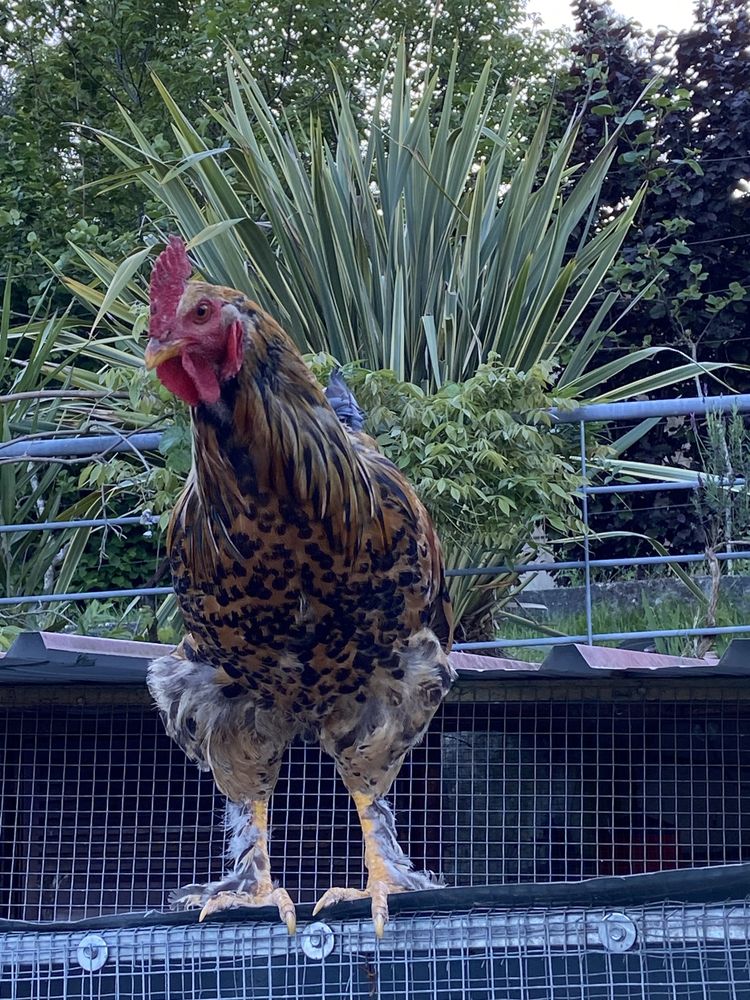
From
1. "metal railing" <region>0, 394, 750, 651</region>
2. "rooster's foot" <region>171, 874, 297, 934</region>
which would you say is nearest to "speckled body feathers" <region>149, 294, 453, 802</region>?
"rooster's foot" <region>171, 874, 297, 934</region>

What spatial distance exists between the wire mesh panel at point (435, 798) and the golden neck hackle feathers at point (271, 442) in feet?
4.97

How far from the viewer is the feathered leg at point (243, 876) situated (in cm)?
260

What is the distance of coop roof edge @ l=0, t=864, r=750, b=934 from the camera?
1607mm

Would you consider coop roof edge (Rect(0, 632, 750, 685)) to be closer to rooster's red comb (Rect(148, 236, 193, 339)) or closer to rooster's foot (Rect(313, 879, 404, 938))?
rooster's foot (Rect(313, 879, 404, 938))

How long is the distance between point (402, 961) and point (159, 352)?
118cm

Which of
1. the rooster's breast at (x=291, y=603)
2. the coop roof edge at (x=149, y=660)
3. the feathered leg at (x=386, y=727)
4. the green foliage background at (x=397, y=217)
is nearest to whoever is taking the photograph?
the rooster's breast at (x=291, y=603)

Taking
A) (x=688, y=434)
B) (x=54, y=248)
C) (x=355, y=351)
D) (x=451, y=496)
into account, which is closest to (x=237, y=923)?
(x=451, y=496)

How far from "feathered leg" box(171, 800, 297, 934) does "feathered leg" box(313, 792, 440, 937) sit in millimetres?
173

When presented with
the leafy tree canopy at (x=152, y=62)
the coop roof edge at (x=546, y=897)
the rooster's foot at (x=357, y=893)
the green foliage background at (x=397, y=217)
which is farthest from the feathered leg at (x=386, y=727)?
the leafy tree canopy at (x=152, y=62)

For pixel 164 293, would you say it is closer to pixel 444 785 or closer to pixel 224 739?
pixel 224 739

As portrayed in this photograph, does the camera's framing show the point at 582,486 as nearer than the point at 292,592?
No

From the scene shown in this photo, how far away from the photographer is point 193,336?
2.17 metres

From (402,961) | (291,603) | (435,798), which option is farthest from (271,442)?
(435,798)

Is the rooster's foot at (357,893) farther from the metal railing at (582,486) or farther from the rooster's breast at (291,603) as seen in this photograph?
the metal railing at (582,486)
